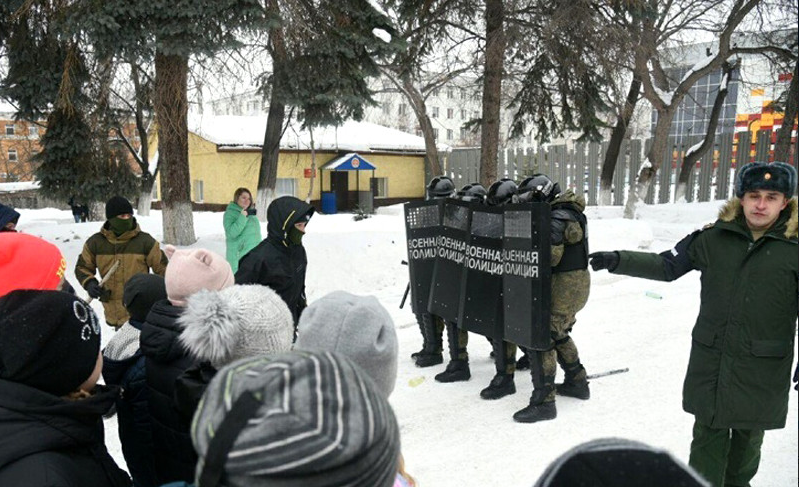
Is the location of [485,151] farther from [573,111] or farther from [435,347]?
[435,347]

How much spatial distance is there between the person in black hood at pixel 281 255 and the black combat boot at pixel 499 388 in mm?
1785

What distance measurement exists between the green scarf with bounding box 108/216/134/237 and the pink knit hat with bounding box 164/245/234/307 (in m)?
2.96

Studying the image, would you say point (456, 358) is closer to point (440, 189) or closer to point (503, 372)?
point (503, 372)

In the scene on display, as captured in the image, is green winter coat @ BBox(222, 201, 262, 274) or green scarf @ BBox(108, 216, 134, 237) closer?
green scarf @ BBox(108, 216, 134, 237)

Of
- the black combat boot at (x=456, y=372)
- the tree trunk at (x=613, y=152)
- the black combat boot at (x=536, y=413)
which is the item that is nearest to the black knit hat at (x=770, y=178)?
the black combat boot at (x=536, y=413)

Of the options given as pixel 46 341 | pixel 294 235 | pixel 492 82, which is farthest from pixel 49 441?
pixel 492 82

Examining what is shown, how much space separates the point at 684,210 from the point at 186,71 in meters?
14.2

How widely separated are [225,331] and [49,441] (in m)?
0.52

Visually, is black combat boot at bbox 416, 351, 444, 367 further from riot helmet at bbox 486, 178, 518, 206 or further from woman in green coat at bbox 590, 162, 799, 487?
woman in green coat at bbox 590, 162, 799, 487

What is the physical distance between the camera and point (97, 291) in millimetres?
4898

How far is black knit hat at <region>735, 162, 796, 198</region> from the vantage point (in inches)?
110

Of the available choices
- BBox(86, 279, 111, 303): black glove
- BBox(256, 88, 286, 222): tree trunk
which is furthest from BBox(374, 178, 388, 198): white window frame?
BBox(86, 279, 111, 303): black glove

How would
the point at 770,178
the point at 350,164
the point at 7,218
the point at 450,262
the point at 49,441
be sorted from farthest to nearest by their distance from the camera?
the point at 350,164, the point at 450,262, the point at 7,218, the point at 770,178, the point at 49,441

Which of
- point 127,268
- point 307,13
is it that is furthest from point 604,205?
point 127,268
